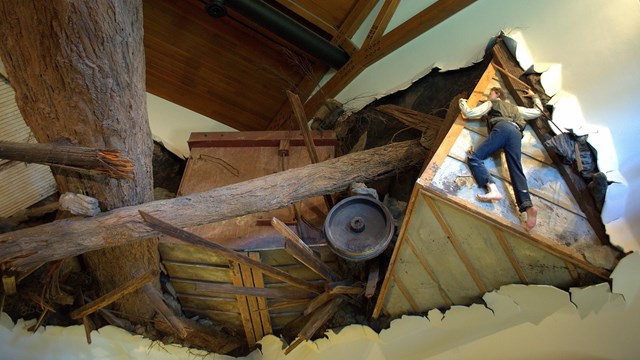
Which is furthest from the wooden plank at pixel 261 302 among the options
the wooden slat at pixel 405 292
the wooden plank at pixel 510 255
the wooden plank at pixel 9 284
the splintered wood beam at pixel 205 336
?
the wooden plank at pixel 510 255

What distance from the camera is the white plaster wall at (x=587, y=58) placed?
2771mm

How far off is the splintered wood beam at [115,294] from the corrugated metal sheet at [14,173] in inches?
42.1

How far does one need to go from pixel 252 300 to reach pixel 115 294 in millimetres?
1106

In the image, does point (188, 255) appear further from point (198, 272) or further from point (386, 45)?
point (386, 45)

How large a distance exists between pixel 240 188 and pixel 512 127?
1906 millimetres

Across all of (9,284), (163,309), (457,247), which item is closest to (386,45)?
(457,247)

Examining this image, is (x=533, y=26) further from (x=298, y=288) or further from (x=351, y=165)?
(x=298, y=288)

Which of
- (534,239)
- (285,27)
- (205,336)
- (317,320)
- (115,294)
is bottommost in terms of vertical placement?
(205,336)

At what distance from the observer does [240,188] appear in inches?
131

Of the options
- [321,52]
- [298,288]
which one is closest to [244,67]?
[321,52]

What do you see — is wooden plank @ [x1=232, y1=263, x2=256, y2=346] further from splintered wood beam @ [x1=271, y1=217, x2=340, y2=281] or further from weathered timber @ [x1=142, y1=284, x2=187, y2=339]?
splintered wood beam @ [x1=271, y1=217, x2=340, y2=281]

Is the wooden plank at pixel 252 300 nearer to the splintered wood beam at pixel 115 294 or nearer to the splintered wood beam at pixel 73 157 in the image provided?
the splintered wood beam at pixel 115 294

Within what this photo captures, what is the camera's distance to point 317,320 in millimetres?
3773

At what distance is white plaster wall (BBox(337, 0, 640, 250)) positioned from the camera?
2771 mm
